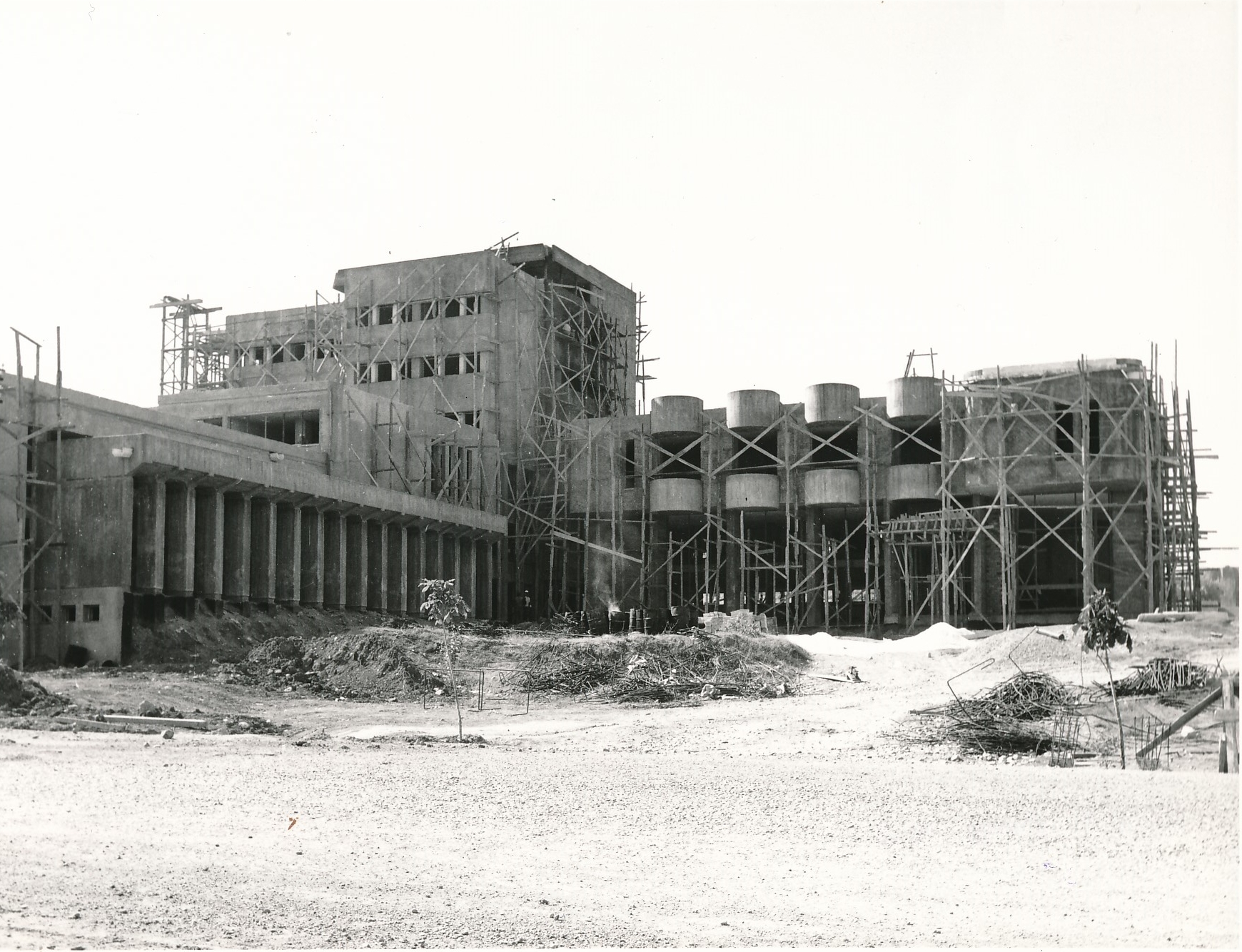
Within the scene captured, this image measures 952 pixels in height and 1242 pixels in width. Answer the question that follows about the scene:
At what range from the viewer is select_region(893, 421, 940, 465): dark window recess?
52625 millimetres

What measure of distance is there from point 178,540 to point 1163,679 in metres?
26.3

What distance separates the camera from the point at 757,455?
57.7 m

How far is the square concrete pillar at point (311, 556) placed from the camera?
148 feet

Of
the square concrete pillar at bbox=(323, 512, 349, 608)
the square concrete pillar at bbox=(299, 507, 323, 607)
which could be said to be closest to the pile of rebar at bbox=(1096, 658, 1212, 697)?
the square concrete pillar at bbox=(299, 507, 323, 607)

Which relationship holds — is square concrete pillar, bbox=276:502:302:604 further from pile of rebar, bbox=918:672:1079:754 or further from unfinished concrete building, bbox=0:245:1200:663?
pile of rebar, bbox=918:672:1079:754

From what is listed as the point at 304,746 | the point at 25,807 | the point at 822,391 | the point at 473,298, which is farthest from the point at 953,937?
the point at 473,298

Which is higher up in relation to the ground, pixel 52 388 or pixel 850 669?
pixel 52 388

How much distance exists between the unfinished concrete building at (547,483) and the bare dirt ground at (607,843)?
15.9 m

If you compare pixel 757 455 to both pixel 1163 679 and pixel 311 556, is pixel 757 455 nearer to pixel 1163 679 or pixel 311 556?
pixel 311 556

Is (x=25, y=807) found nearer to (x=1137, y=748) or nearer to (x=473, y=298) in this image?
(x=1137, y=748)

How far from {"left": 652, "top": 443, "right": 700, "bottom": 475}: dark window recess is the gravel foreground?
116ft

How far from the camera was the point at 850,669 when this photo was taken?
109 ft

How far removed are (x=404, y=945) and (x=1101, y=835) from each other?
7029 mm

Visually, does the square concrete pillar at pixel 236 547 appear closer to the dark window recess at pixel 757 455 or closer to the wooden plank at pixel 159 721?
the wooden plank at pixel 159 721
